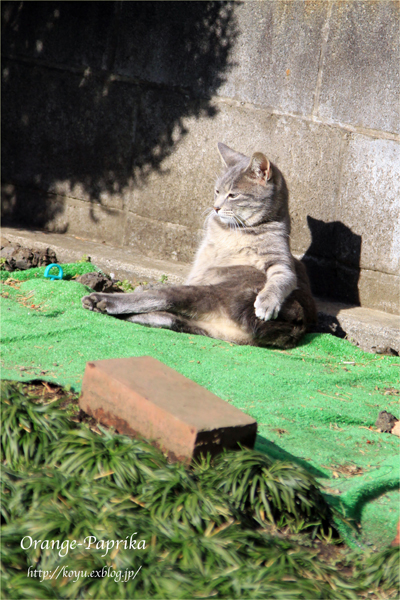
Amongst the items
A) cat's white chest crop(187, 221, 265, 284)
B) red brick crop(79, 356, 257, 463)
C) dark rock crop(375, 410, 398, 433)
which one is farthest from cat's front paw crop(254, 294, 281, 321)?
red brick crop(79, 356, 257, 463)

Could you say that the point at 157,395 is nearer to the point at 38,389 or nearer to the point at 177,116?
the point at 38,389

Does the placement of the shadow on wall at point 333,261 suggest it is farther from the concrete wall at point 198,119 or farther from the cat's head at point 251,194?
the cat's head at point 251,194

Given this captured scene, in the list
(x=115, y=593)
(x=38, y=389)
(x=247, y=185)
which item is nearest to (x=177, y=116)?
(x=247, y=185)

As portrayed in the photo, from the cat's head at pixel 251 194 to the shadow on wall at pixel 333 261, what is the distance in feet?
1.74

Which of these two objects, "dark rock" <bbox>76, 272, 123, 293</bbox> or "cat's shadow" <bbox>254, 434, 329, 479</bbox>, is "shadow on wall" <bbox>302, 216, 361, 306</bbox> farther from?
"cat's shadow" <bbox>254, 434, 329, 479</bbox>

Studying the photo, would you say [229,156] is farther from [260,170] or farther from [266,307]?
[266,307]

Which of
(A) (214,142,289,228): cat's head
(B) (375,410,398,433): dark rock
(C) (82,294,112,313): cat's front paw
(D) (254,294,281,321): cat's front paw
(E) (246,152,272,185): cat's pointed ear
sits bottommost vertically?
(B) (375,410,398,433): dark rock

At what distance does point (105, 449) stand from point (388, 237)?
10.4 feet

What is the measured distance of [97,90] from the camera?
5.32 meters

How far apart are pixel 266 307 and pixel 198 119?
2.15m

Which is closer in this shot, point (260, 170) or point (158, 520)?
point (158, 520)

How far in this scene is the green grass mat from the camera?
2.40 metres

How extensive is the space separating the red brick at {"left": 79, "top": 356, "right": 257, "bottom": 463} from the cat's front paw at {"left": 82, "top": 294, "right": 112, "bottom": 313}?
51.1 inches

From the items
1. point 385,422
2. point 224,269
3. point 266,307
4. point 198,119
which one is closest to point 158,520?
point 385,422
